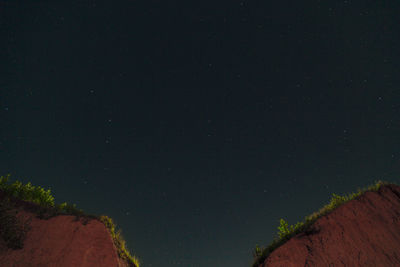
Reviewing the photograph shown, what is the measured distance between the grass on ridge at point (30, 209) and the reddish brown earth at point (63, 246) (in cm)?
21

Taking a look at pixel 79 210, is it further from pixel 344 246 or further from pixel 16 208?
pixel 344 246

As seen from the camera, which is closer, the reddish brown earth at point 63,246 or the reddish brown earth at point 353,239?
the reddish brown earth at point 353,239

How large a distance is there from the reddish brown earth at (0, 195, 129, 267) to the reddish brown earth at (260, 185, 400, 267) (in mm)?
5966

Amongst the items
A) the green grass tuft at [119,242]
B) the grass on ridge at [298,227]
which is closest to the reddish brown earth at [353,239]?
the grass on ridge at [298,227]

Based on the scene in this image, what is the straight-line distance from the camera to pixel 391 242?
7062 millimetres

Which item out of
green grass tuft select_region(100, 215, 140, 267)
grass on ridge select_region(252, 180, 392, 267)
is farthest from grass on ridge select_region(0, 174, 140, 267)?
grass on ridge select_region(252, 180, 392, 267)

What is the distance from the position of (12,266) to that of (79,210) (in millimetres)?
2700

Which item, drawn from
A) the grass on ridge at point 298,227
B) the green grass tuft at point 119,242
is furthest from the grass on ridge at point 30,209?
the grass on ridge at point 298,227

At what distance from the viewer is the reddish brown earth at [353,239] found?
6918 millimetres

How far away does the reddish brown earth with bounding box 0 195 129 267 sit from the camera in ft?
24.2

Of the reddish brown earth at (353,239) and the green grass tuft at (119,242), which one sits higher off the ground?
the green grass tuft at (119,242)

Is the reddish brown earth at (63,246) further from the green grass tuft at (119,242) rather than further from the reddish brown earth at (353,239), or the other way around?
the reddish brown earth at (353,239)

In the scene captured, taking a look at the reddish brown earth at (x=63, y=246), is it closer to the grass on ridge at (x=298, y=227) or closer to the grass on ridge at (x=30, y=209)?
the grass on ridge at (x=30, y=209)

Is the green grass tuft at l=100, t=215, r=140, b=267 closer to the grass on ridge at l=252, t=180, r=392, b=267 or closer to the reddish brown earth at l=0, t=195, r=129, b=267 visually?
the reddish brown earth at l=0, t=195, r=129, b=267
